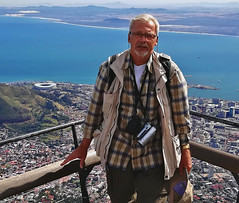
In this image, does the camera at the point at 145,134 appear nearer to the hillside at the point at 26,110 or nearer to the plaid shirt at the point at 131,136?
the plaid shirt at the point at 131,136

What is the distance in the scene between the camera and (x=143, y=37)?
76.5 inches

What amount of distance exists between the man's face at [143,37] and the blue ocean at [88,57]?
27.4 m

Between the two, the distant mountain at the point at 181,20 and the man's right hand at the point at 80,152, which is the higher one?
the man's right hand at the point at 80,152

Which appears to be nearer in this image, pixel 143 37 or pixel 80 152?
pixel 143 37

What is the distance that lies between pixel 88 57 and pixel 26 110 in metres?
40.8

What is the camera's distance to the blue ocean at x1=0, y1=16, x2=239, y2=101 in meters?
42.1

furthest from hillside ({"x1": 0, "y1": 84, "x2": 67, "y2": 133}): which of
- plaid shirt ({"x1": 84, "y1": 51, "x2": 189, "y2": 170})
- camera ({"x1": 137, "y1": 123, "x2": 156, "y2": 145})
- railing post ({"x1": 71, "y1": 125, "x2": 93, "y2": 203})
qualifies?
camera ({"x1": 137, "y1": 123, "x2": 156, "y2": 145})

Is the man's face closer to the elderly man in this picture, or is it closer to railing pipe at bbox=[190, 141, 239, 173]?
the elderly man

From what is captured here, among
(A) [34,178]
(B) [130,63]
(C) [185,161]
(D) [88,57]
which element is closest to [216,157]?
(C) [185,161]

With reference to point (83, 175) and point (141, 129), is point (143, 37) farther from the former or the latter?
point (83, 175)

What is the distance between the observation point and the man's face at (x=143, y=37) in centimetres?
194

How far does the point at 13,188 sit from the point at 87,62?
2406 inches

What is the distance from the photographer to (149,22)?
6.41 ft

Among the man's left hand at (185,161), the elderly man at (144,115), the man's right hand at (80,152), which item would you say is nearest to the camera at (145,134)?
the elderly man at (144,115)
